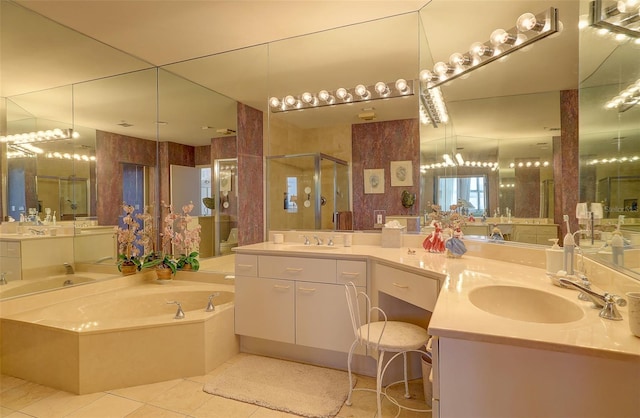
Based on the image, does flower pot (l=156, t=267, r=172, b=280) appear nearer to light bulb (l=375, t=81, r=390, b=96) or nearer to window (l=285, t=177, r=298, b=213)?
window (l=285, t=177, r=298, b=213)

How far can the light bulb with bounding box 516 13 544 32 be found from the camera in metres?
1.74

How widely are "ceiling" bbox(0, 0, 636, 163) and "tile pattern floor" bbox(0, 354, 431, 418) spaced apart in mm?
1713

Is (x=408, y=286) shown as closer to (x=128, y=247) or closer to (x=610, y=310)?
(x=610, y=310)

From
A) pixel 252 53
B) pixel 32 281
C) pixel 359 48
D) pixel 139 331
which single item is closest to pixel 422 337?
pixel 139 331

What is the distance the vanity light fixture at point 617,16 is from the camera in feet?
3.80

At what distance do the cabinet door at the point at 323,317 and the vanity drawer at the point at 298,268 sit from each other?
5 centimetres

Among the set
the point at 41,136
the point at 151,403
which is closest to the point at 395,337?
the point at 151,403

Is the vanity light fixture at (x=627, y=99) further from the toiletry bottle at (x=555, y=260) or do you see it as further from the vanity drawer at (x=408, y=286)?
the vanity drawer at (x=408, y=286)

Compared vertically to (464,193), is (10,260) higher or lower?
lower

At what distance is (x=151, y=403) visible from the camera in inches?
74.7

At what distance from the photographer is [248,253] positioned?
2432 mm

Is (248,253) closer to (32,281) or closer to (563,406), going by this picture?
(32,281)

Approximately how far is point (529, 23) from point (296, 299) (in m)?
2.18

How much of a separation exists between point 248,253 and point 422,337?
4.50ft
